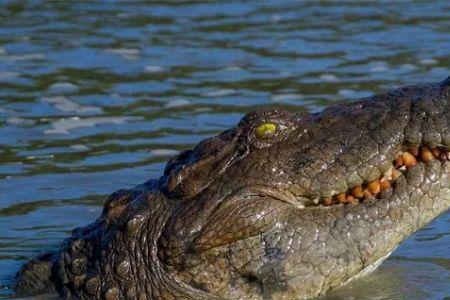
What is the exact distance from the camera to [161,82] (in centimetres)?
1283

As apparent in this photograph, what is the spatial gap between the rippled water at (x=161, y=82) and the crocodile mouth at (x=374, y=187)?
0.64 meters

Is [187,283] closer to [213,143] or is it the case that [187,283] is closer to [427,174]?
[213,143]

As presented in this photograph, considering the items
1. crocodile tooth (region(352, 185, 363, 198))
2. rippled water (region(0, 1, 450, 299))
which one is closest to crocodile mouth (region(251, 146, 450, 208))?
crocodile tooth (region(352, 185, 363, 198))

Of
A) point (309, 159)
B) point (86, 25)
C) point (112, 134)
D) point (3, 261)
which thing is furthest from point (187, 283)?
point (86, 25)

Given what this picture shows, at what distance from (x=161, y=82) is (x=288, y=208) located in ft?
22.4

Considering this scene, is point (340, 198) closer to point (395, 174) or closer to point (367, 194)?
point (367, 194)

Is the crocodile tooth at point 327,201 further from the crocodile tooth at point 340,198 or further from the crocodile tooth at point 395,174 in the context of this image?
the crocodile tooth at point 395,174

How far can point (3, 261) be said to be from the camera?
7.68m

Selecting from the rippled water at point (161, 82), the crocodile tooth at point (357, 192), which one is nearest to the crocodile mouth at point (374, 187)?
the crocodile tooth at point (357, 192)

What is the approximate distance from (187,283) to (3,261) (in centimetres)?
189

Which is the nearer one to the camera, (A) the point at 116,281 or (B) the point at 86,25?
(A) the point at 116,281

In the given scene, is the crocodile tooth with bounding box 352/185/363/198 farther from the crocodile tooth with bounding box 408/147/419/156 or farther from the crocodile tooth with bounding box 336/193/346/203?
the crocodile tooth with bounding box 408/147/419/156

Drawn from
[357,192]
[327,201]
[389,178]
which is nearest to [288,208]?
[327,201]

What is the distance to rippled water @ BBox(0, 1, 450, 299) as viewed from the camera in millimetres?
8430
